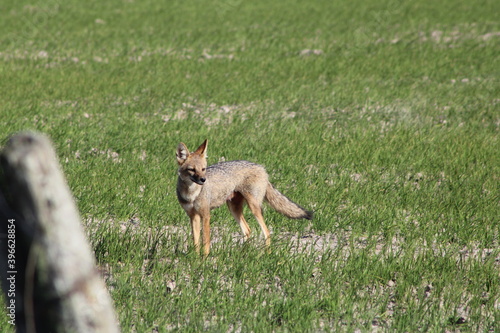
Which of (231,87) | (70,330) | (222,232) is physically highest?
(70,330)

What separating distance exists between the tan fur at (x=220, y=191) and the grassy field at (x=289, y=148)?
13.8 inches

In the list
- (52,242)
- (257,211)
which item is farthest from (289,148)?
(52,242)

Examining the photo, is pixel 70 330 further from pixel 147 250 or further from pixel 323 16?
pixel 323 16

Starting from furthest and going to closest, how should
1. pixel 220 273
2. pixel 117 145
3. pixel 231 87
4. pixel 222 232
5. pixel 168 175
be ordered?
pixel 231 87 < pixel 117 145 < pixel 168 175 < pixel 222 232 < pixel 220 273

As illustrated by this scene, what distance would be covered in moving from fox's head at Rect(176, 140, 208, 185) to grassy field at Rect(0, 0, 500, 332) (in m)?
0.86

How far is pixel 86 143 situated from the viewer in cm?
1166

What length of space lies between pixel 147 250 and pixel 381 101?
10.5 m

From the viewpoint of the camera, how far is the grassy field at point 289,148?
5.77 m

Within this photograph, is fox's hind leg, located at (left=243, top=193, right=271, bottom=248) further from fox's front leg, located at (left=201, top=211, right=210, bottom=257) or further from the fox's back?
fox's front leg, located at (left=201, top=211, right=210, bottom=257)

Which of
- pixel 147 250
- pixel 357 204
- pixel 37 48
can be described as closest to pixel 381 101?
pixel 357 204

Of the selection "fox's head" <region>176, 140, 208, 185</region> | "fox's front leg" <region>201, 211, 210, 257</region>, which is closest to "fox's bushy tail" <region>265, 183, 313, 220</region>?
"fox's front leg" <region>201, 211, 210, 257</region>

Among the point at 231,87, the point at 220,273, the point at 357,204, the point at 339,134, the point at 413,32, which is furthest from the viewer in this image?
the point at 413,32

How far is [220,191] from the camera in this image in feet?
23.1

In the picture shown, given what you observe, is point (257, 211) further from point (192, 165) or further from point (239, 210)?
point (192, 165)
